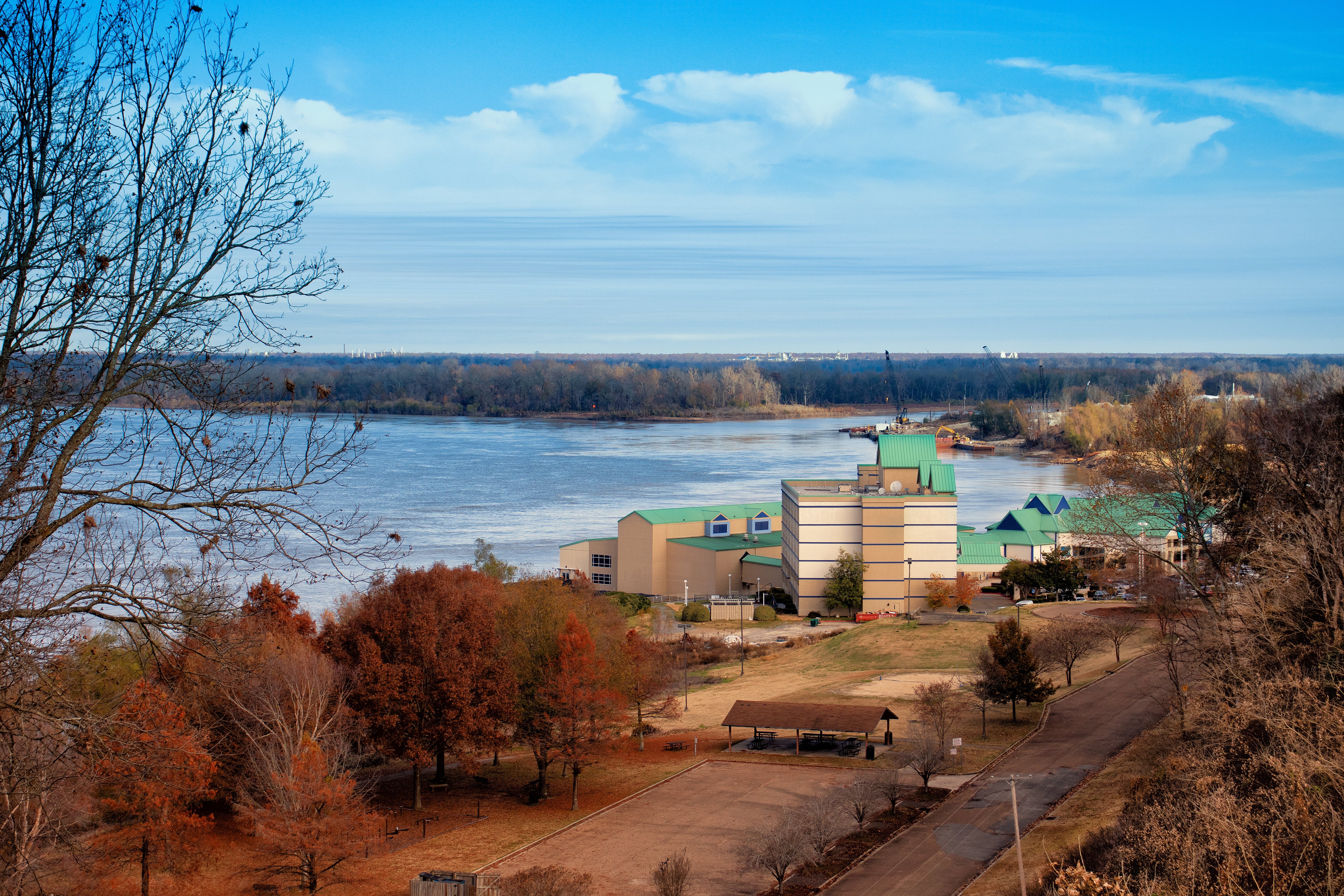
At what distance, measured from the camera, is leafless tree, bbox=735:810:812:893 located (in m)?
16.3

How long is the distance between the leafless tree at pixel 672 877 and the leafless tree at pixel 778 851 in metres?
1.30

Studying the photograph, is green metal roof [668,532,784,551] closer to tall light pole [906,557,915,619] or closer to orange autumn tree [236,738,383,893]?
tall light pole [906,557,915,619]

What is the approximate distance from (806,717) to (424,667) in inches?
360

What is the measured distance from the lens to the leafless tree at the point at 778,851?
16312 millimetres

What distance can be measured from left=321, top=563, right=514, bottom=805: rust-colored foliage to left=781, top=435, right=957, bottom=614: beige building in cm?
2452

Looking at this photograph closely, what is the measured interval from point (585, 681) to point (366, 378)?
474 ft

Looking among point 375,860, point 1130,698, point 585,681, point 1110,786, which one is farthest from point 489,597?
point 1130,698

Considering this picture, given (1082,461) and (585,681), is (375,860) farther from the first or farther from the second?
(1082,461)

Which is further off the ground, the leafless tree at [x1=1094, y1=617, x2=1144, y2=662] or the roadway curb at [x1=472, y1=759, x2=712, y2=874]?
the leafless tree at [x1=1094, y1=617, x2=1144, y2=662]

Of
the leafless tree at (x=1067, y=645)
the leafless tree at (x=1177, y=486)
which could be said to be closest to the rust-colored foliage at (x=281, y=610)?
the leafless tree at (x=1177, y=486)

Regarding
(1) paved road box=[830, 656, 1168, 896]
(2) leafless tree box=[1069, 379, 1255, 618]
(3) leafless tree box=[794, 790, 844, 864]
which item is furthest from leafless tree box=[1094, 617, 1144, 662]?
(3) leafless tree box=[794, 790, 844, 864]

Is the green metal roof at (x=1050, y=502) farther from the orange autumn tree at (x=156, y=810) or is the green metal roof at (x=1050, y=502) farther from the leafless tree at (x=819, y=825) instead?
the orange autumn tree at (x=156, y=810)

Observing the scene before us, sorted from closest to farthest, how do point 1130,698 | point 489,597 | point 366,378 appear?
point 489,597, point 1130,698, point 366,378

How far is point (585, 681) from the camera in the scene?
75.0 feet
